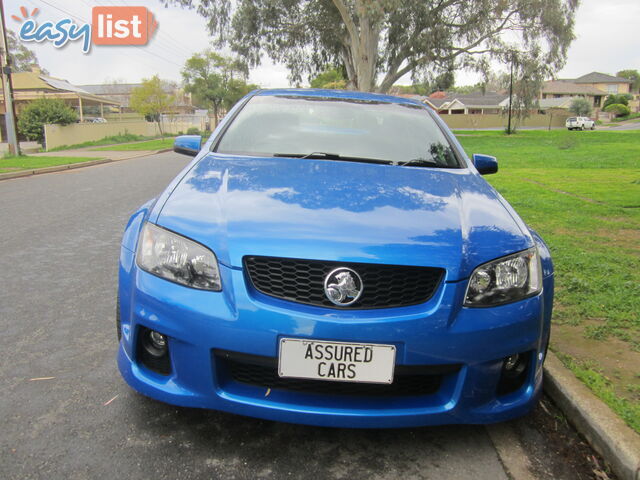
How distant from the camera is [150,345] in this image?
211 cm

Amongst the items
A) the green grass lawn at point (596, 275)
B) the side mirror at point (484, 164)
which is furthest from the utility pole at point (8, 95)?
the side mirror at point (484, 164)

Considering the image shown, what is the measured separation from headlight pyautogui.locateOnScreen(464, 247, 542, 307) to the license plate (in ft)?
1.26

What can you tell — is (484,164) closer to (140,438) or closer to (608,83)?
(140,438)

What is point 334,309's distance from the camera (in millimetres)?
1893

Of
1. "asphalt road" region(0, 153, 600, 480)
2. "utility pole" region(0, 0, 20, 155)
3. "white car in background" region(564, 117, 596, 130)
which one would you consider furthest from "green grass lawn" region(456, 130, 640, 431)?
"white car in background" region(564, 117, 596, 130)

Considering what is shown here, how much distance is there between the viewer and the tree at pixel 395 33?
84.9 feet

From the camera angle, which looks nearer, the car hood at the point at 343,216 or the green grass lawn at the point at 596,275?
the car hood at the point at 343,216

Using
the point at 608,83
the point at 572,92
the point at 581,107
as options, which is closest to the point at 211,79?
the point at 581,107

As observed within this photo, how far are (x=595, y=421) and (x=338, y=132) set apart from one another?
6.85 ft

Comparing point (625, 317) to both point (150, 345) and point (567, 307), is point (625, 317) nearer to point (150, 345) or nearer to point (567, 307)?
point (567, 307)

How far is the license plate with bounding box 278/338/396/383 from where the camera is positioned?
73.2 inches

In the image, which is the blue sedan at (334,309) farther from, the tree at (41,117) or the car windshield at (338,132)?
the tree at (41,117)

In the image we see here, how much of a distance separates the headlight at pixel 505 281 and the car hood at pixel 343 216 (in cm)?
4

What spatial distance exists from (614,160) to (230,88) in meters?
47.0
